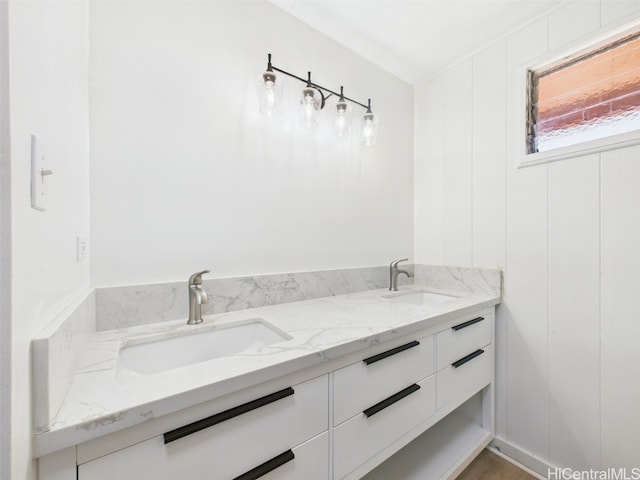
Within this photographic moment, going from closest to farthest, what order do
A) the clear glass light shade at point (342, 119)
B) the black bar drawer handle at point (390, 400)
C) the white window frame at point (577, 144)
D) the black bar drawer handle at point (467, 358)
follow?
the black bar drawer handle at point (390, 400) < the white window frame at point (577, 144) < the black bar drawer handle at point (467, 358) < the clear glass light shade at point (342, 119)

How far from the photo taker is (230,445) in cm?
70

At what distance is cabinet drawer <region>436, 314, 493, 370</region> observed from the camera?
4.25ft

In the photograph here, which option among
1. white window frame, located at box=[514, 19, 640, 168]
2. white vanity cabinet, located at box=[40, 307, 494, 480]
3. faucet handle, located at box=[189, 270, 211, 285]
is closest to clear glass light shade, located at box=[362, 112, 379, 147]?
white window frame, located at box=[514, 19, 640, 168]

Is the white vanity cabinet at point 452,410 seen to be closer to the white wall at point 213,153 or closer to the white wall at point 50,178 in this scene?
the white wall at point 213,153

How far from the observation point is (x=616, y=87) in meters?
1.32

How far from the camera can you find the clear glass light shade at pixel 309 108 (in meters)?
1.47

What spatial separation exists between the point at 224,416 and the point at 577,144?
6.17 ft

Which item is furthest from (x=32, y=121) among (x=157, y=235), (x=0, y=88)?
(x=157, y=235)

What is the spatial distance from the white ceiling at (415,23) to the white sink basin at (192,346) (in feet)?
5.34

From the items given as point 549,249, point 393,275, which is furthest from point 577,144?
point 393,275

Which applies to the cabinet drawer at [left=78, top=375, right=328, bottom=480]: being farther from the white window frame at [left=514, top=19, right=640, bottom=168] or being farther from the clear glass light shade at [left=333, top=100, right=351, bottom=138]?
the white window frame at [left=514, top=19, right=640, bottom=168]

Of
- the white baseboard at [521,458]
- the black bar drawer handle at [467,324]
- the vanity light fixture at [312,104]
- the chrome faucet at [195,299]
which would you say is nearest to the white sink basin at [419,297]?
the black bar drawer handle at [467,324]

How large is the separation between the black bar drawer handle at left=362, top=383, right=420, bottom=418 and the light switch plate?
1060mm

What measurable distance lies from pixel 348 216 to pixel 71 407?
146 cm
